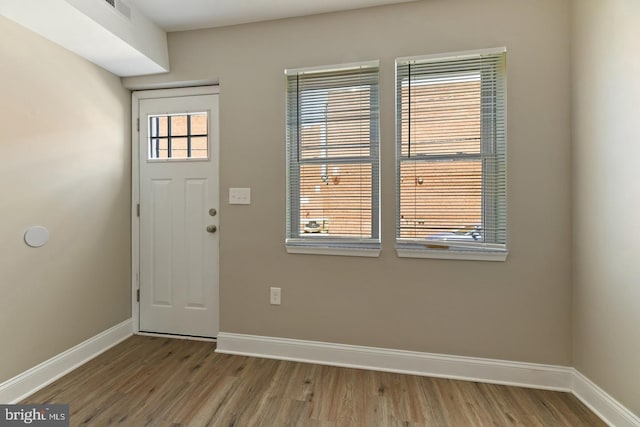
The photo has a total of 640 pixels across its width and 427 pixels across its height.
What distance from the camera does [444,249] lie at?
2.09 metres

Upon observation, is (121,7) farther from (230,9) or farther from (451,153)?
(451,153)

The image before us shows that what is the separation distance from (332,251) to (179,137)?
1650 millimetres

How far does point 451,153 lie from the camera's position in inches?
82.0

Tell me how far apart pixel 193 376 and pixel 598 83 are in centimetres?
304

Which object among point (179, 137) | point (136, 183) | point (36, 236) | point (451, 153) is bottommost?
point (36, 236)

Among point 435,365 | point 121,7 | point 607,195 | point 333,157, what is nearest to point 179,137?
point 121,7

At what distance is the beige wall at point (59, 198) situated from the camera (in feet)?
5.99

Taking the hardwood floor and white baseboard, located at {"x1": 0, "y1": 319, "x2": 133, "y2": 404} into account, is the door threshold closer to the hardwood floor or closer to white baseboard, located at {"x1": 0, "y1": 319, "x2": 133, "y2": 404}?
white baseboard, located at {"x1": 0, "y1": 319, "x2": 133, "y2": 404}

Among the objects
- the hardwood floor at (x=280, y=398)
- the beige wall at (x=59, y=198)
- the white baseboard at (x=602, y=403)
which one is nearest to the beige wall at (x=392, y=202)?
the white baseboard at (x=602, y=403)

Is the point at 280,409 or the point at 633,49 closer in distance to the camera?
the point at 633,49

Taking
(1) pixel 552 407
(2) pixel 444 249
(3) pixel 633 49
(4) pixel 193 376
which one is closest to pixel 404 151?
(2) pixel 444 249

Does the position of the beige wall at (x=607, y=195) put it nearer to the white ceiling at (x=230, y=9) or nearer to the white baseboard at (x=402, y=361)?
the white baseboard at (x=402, y=361)

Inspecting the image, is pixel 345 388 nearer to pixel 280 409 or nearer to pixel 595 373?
pixel 280 409
